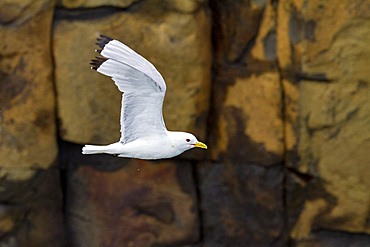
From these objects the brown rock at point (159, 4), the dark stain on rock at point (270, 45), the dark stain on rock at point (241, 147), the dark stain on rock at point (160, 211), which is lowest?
the dark stain on rock at point (160, 211)

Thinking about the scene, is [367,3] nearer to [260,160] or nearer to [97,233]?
[260,160]

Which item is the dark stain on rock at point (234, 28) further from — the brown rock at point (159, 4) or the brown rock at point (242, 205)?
the brown rock at point (242, 205)

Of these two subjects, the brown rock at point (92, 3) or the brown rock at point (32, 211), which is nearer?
the brown rock at point (92, 3)

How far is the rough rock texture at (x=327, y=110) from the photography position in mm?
3408

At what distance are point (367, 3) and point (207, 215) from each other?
167cm

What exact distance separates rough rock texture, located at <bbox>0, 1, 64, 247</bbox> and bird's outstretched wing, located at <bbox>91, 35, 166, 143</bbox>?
1.12m

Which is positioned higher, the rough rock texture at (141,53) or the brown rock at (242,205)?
the rough rock texture at (141,53)

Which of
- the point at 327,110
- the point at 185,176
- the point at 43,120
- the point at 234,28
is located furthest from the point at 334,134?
the point at 43,120

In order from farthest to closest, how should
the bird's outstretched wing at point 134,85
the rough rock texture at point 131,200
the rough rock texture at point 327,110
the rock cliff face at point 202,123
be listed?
the rough rock texture at point 131,200 → the rock cliff face at point 202,123 → the rough rock texture at point 327,110 → the bird's outstretched wing at point 134,85

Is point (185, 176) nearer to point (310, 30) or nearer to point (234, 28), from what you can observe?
point (234, 28)

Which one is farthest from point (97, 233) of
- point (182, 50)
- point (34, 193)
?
point (182, 50)

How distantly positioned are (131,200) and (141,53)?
100 cm

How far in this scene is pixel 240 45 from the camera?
146 inches

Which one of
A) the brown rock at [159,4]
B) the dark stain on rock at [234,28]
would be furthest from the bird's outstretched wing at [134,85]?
the dark stain on rock at [234,28]
